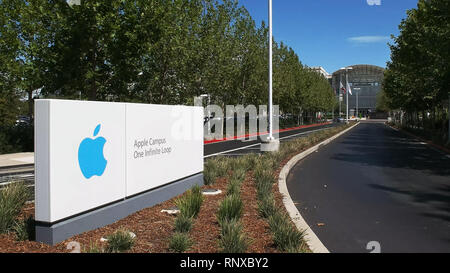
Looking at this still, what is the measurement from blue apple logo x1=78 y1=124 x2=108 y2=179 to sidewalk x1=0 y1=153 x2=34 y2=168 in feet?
35.5

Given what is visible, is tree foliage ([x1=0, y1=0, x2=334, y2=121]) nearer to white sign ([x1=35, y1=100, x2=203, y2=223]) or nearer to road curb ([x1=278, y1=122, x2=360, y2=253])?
road curb ([x1=278, y1=122, x2=360, y2=253])

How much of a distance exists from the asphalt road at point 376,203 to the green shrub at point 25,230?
4.06m

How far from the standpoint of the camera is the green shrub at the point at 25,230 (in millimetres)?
4941

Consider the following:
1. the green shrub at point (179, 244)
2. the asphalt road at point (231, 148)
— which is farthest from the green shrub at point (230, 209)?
the asphalt road at point (231, 148)

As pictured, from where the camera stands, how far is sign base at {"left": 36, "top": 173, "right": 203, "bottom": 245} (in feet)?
15.7

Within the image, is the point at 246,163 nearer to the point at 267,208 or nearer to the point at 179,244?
the point at 267,208

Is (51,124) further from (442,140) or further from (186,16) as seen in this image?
(442,140)

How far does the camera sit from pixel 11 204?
5.62 metres

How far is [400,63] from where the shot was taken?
2978 cm

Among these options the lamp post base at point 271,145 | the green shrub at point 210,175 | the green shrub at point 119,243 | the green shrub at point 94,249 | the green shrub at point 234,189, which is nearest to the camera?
the green shrub at point 94,249

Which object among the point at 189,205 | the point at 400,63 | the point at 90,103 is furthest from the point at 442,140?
the point at 90,103

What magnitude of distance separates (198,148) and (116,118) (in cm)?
346

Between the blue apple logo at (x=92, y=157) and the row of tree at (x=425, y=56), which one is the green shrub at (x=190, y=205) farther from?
the row of tree at (x=425, y=56)

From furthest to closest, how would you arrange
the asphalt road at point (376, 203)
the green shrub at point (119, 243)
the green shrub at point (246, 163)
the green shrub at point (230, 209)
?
the green shrub at point (246, 163), the green shrub at point (230, 209), the asphalt road at point (376, 203), the green shrub at point (119, 243)
